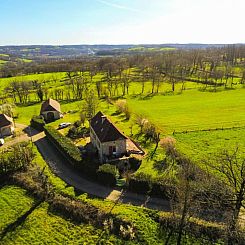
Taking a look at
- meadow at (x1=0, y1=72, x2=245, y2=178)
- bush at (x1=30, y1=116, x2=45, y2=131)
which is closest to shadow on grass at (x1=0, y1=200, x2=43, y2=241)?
meadow at (x1=0, y1=72, x2=245, y2=178)

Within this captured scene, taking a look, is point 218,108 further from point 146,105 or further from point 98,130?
point 98,130

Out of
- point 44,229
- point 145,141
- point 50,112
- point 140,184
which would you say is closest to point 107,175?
point 140,184

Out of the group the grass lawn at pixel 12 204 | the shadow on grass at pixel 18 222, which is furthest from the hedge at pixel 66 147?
the shadow on grass at pixel 18 222

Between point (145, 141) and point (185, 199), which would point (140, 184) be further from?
point (145, 141)

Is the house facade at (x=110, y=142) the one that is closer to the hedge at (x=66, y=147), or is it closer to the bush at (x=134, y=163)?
the bush at (x=134, y=163)

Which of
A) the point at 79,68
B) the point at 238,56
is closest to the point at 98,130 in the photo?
the point at 79,68

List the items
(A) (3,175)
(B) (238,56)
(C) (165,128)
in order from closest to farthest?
1. (A) (3,175)
2. (C) (165,128)
3. (B) (238,56)

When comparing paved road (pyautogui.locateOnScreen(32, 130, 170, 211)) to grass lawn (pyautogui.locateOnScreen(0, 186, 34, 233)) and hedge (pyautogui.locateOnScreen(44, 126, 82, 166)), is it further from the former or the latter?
grass lawn (pyautogui.locateOnScreen(0, 186, 34, 233))
